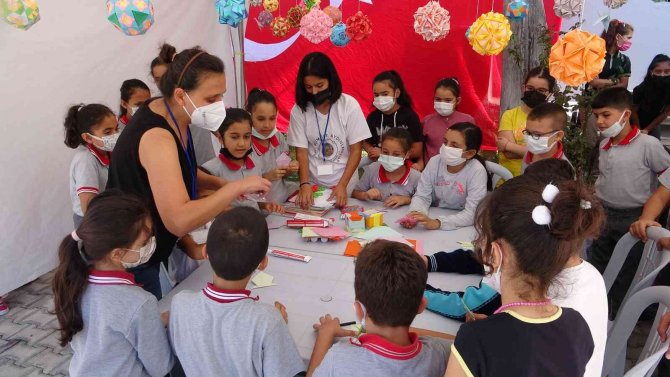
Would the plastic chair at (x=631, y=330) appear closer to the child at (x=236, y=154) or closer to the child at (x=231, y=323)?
the child at (x=231, y=323)

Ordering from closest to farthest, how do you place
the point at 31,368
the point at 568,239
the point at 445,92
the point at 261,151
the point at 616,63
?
the point at 568,239 → the point at 31,368 → the point at 261,151 → the point at 445,92 → the point at 616,63

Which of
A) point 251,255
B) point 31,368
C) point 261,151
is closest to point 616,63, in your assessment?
point 261,151

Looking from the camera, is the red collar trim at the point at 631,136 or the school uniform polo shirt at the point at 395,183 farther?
the school uniform polo shirt at the point at 395,183

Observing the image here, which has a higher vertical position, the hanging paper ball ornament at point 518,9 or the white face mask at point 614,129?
the hanging paper ball ornament at point 518,9

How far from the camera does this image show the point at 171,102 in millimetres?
1791

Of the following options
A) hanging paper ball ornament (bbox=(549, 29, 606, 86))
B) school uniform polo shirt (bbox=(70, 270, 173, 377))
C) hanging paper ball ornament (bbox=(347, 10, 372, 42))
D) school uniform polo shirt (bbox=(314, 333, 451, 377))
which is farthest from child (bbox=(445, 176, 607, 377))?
hanging paper ball ornament (bbox=(347, 10, 372, 42))

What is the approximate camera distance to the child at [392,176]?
2.91 meters

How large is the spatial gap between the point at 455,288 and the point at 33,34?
3.25 metres

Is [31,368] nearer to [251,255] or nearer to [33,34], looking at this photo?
[251,255]

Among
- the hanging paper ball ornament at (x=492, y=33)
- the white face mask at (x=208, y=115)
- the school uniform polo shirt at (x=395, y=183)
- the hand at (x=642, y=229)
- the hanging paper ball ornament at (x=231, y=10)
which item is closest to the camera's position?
the white face mask at (x=208, y=115)

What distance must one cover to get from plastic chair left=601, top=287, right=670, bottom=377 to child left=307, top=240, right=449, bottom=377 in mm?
674

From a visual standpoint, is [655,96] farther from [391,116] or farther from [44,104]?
[44,104]

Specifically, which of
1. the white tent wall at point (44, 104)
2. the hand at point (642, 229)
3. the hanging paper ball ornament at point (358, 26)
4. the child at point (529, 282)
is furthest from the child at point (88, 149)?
the hand at point (642, 229)

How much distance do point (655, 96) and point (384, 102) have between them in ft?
9.09
